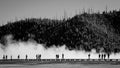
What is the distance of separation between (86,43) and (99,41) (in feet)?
28.7

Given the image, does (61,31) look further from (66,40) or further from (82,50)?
(82,50)

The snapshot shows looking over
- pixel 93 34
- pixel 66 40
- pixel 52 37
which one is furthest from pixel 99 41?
pixel 52 37

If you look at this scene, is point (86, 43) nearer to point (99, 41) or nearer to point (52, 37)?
point (99, 41)

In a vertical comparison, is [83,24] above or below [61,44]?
above

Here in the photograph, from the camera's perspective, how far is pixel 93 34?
17912 centimetres

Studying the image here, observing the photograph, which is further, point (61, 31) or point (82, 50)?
point (61, 31)

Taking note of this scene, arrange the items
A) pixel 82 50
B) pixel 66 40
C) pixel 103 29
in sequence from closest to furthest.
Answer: pixel 82 50 < pixel 66 40 < pixel 103 29

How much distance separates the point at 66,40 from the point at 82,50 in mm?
16943

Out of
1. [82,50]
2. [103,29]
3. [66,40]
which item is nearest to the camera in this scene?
[82,50]

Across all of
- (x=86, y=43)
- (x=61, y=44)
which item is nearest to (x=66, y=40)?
(x=61, y=44)

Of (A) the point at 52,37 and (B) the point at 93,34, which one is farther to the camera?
(A) the point at 52,37

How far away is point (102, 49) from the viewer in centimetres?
16875

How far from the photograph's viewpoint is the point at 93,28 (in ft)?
612

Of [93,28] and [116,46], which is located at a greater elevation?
[93,28]
